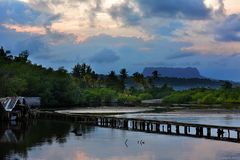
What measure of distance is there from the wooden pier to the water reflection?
302 centimetres

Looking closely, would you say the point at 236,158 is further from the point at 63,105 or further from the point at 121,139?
the point at 63,105

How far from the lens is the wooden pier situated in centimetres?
7212

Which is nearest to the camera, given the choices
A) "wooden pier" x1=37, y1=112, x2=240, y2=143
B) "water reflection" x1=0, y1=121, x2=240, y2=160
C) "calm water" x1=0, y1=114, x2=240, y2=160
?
"calm water" x1=0, y1=114, x2=240, y2=160

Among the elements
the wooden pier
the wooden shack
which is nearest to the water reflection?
the wooden pier

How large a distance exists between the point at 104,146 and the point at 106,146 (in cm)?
26

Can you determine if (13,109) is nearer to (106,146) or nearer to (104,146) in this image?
(104,146)

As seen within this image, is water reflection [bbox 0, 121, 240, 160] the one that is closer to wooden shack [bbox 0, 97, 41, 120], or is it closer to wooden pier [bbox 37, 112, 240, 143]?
wooden pier [bbox 37, 112, 240, 143]

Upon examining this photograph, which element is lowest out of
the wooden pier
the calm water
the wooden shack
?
the calm water

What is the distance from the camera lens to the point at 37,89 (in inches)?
6196

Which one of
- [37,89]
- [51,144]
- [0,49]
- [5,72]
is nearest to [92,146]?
[51,144]

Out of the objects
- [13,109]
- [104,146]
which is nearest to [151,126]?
[104,146]

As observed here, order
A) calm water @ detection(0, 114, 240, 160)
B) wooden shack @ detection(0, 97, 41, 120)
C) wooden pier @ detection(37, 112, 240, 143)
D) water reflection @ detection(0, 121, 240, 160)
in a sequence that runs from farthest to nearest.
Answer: wooden shack @ detection(0, 97, 41, 120) → wooden pier @ detection(37, 112, 240, 143) → water reflection @ detection(0, 121, 240, 160) → calm water @ detection(0, 114, 240, 160)

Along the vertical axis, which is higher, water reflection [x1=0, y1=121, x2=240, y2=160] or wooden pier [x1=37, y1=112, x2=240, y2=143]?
wooden pier [x1=37, y1=112, x2=240, y2=143]

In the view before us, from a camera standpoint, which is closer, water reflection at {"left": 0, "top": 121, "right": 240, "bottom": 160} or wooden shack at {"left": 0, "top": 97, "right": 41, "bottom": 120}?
water reflection at {"left": 0, "top": 121, "right": 240, "bottom": 160}
